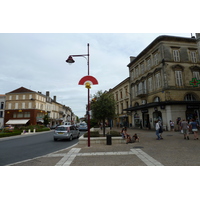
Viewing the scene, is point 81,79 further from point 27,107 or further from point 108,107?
point 27,107

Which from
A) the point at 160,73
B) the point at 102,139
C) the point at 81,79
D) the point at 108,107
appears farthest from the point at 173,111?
the point at 81,79

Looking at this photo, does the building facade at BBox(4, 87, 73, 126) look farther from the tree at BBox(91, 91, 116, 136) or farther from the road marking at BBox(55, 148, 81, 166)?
the road marking at BBox(55, 148, 81, 166)

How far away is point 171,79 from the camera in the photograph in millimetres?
21719

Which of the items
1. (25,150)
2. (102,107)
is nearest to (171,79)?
(102,107)

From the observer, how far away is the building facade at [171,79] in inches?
822

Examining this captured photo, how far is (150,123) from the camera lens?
24766 millimetres

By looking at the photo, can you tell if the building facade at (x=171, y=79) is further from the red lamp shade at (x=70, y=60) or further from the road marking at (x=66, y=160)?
the road marking at (x=66, y=160)

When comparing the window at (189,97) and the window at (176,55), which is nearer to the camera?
the window at (189,97)

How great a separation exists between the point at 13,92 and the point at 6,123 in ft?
31.9

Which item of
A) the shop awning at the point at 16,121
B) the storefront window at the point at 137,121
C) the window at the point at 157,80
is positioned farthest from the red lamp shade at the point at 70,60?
the shop awning at the point at 16,121

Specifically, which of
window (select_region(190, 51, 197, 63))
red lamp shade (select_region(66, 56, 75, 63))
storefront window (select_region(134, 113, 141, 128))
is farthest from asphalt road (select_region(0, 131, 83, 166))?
window (select_region(190, 51, 197, 63))

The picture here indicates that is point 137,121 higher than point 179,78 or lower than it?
lower

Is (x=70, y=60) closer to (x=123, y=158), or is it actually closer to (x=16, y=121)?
(x=123, y=158)

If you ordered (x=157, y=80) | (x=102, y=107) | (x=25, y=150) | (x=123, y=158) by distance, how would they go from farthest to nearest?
(x=157, y=80) → (x=102, y=107) → (x=25, y=150) → (x=123, y=158)
